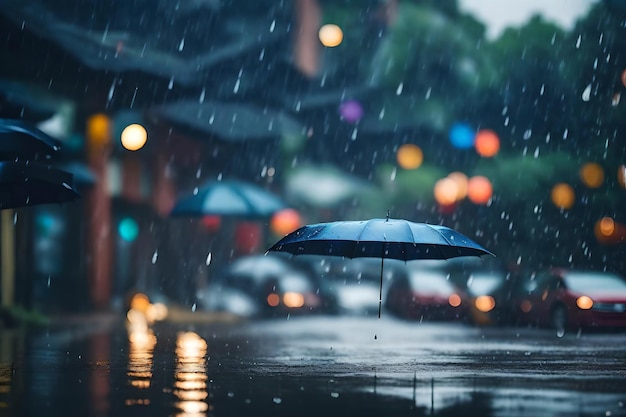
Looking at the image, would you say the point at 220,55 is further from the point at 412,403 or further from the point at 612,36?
the point at 412,403

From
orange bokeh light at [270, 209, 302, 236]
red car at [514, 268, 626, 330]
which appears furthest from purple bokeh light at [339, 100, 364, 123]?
red car at [514, 268, 626, 330]

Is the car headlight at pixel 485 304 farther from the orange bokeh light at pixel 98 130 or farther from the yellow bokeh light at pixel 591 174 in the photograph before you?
the orange bokeh light at pixel 98 130

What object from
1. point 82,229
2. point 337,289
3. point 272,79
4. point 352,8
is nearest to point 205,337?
point 82,229

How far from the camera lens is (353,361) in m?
16.3

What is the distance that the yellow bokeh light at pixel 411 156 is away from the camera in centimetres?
4231

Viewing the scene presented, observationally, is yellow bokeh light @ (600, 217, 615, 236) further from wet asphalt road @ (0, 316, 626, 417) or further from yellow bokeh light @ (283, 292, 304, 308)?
wet asphalt road @ (0, 316, 626, 417)

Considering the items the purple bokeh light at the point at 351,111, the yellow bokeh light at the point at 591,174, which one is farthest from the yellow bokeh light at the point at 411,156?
the yellow bokeh light at the point at 591,174

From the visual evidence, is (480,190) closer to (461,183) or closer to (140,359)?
(461,183)

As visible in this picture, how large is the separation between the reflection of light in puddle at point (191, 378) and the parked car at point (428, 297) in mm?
10517

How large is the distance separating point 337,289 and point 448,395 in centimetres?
2226

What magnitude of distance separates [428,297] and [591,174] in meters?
5.46

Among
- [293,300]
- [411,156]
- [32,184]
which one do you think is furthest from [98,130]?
[32,184]

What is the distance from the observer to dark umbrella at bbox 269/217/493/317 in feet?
48.9

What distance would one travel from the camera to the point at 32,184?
15.0 metres
